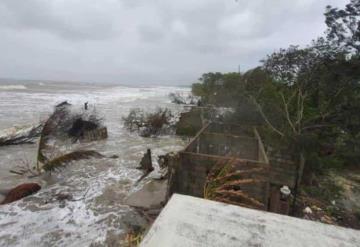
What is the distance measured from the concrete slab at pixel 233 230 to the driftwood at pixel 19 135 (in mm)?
14113

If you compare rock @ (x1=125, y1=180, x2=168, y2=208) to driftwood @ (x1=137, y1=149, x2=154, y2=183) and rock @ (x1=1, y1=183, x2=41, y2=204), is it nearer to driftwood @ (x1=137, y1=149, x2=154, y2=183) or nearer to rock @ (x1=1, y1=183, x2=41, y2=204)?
driftwood @ (x1=137, y1=149, x2=154, y2=183)

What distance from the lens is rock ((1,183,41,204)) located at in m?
7.20

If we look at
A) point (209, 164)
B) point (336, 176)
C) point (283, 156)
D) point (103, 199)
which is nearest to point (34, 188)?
point (103, 199)

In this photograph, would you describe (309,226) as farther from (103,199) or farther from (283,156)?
(283,156)

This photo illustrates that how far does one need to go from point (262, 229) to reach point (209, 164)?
3.85 metres

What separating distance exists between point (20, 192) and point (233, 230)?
7627mm

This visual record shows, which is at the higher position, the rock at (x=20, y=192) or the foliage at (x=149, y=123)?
the foliage at (x=149, y=123)

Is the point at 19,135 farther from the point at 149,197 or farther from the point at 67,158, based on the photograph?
the point at 149,197

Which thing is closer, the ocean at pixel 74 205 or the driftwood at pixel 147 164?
the ocean at pixel 74 205

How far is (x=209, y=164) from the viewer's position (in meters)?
5.61

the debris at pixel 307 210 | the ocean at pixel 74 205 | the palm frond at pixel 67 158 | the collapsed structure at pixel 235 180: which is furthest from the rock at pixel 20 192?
the debris at pixel 307 210

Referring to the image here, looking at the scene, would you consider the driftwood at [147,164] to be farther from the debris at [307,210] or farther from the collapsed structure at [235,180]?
the debris at [307,210]

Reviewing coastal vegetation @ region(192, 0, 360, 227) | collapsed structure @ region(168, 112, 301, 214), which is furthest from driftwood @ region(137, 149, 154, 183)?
coastal vegetation @ region(192, 0, 360, 227)

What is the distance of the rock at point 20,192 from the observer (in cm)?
720
